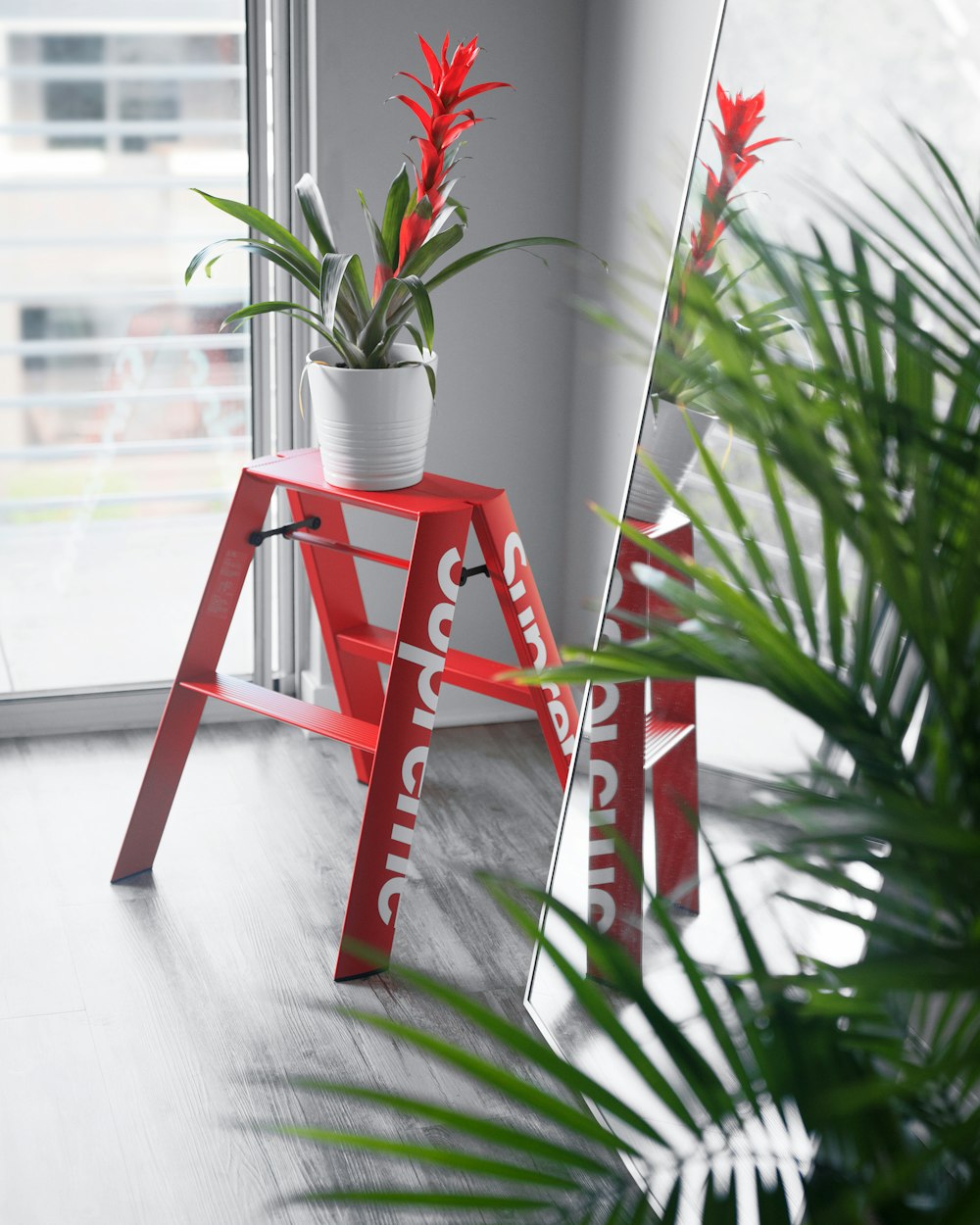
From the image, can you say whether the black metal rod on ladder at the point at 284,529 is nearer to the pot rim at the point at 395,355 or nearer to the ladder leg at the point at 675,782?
the pot rim at the point at 395,355

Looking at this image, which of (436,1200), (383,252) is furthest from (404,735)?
(436,1200)

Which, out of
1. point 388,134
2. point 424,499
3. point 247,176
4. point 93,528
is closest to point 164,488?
point 93,528

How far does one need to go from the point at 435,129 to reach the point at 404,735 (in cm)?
85

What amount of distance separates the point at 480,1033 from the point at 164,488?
1.46 m

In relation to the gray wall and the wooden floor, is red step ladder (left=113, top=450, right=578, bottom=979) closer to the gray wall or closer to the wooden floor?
the wooden floor

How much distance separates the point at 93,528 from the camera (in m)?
2.90

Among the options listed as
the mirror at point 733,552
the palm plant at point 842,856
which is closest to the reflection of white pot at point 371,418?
the mirror at point 733,552

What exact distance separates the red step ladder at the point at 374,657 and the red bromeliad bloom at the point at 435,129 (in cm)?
37

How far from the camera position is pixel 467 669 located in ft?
7.30

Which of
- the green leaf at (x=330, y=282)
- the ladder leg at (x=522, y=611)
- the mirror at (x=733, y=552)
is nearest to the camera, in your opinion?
the mirror at (x=733, y=552)

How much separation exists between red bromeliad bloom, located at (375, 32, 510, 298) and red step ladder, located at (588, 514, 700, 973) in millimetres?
560

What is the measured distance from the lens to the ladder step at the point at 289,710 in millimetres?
2084

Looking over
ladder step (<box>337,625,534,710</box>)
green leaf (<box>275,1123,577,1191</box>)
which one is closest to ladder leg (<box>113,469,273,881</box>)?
ladder step (<box>337,625,534,710</box>)

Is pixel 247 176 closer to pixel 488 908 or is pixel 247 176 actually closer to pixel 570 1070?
pixel 488 908
